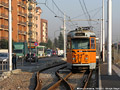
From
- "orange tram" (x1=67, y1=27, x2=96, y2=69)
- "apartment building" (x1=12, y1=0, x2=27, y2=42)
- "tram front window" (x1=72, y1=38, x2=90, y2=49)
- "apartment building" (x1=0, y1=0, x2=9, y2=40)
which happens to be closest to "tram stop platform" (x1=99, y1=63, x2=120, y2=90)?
"orange tram" (x1=67, y1=27, x2=96, y2=69)

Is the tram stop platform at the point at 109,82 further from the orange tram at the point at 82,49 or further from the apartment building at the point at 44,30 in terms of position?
the apartment building at the point at 44,30

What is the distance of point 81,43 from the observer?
20188 mm

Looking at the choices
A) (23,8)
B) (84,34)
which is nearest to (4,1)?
(23,8)

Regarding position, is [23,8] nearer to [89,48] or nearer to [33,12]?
[33,12]

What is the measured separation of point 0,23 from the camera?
241 feet

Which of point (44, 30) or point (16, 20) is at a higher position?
point (44, 30)

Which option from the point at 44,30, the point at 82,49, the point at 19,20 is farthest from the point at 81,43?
the point at 44,30

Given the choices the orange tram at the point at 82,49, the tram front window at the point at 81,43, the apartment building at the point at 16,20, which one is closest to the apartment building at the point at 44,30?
the apartment building at the point at 16,20

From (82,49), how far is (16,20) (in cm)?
6654

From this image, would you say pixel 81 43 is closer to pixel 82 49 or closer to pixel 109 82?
pixel 82 49

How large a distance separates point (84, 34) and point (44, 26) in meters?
128

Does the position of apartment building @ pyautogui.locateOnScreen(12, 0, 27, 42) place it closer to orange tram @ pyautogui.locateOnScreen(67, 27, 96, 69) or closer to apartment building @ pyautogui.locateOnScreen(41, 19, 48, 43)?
apartment building @ pyautogui.locateOnScreen(41, 19, 48, 43)

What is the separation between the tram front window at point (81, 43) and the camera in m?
20.1

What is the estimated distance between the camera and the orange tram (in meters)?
20.0
